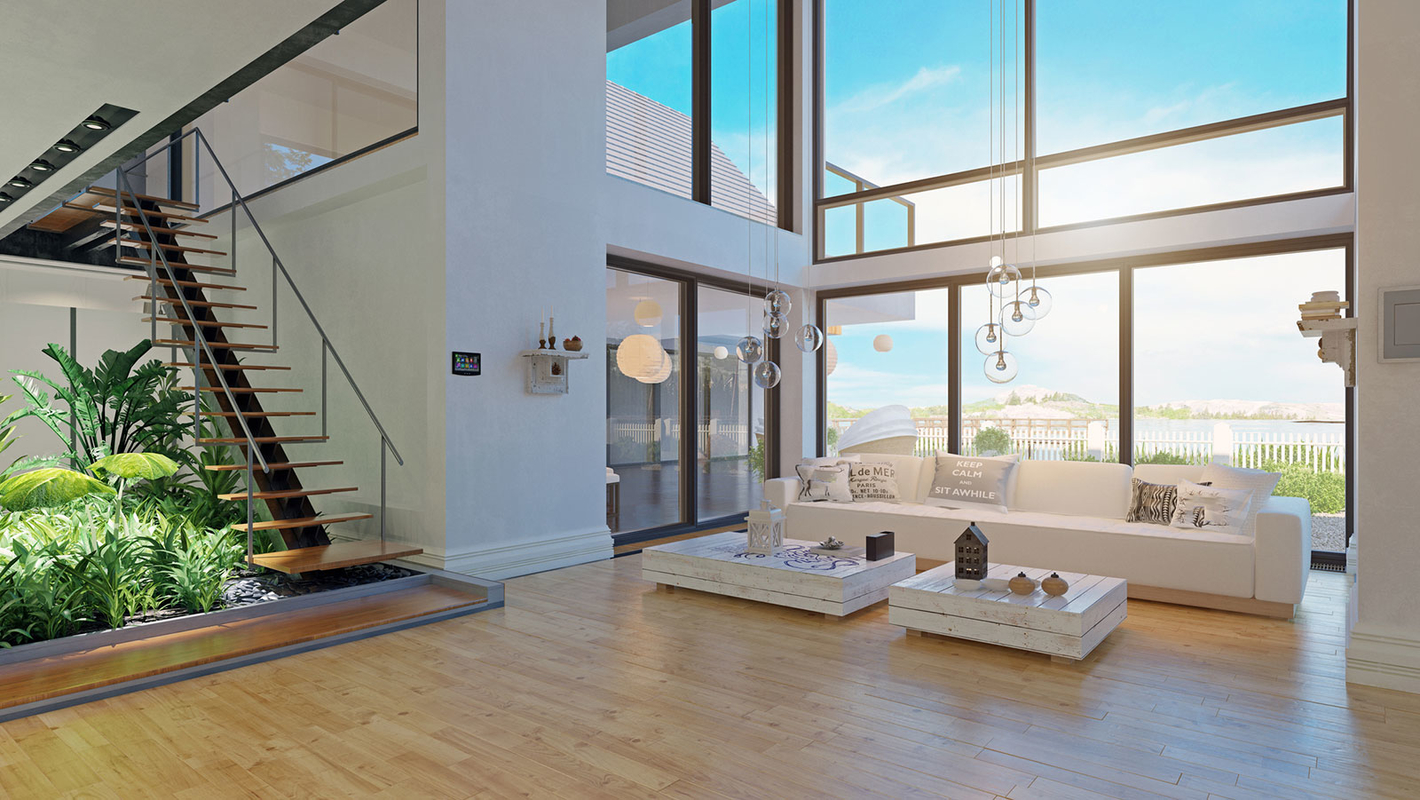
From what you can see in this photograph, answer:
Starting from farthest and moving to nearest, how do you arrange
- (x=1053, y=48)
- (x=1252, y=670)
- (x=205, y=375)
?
(x=1053, y=48) → (x=205, y=375) → (x=1252, y=670)

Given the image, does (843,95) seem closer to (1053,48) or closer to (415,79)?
(1053,48)

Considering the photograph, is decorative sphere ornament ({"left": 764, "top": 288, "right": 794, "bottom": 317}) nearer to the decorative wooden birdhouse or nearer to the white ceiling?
the decorative wooden birdhouse

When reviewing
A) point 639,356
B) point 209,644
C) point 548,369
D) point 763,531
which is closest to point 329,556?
point 209,644

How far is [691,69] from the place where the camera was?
7609 millimetres

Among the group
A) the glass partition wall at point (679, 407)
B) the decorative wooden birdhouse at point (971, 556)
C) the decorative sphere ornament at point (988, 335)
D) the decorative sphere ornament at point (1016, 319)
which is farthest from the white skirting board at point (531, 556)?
the decorative sphere ornament at point (1016, 319)

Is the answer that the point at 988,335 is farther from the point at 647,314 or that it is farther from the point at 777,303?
the point at 647,314

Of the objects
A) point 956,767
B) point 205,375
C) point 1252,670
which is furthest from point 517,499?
point 1252,670

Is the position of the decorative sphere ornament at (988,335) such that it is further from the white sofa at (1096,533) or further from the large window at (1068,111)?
the large window at (1068,111)

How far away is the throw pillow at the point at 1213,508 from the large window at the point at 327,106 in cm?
562

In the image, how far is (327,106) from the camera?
6105 mm

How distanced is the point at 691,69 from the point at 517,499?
4520 mm

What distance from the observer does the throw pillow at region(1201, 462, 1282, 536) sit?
4.78 metres

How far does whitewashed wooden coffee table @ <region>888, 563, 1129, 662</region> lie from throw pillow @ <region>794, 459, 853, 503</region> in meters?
2.06

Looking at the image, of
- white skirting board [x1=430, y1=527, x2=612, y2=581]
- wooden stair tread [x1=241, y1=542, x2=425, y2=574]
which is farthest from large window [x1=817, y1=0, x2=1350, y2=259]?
wooden stair tread [x1=241, y1=542, x2=425, y2=574]
